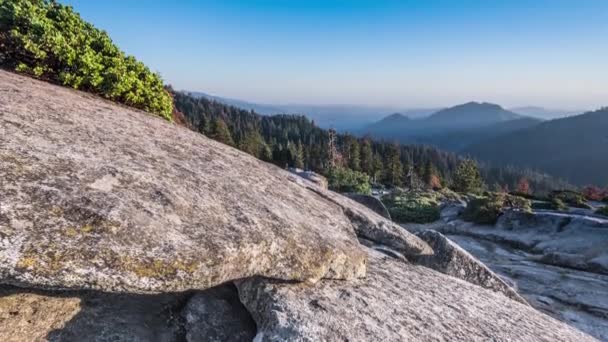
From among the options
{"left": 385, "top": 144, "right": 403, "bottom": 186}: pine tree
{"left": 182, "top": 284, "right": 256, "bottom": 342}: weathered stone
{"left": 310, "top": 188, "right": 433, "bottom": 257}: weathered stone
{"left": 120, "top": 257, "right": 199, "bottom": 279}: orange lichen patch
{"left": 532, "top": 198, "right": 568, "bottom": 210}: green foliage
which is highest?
{"left": 120, "top": 257, "right": 199, "bottom": 279}: orange lichen patch

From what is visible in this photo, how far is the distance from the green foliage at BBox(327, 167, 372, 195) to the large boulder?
160 feet

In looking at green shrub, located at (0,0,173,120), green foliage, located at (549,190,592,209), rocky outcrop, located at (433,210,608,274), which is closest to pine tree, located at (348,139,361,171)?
green foliage, located at (549,190,592,209)

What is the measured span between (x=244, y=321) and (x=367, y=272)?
284 cm

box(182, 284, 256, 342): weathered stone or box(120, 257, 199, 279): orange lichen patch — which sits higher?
box(120, 257, 199, 279): orange lichen patch

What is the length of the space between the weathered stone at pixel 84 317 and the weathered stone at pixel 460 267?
7.44m

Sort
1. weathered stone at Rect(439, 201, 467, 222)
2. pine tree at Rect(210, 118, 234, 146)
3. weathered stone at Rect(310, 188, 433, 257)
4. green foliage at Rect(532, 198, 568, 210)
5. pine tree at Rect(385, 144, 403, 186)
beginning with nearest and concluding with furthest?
weathered stone at Rect(310, 188, 433, 257) < weathered stone at Rect(439, 201, 467, 222) < green foliage at Rect(532, 198, 568, 210) < pine tree at Rect(210, 118, 234, 146) < pine tree at Rect(385, 144, 403, 186)

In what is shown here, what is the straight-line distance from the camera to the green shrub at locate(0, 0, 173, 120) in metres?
9.34

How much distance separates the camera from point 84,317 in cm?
536

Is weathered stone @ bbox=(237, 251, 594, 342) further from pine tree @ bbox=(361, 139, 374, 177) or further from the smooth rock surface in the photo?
pine tree @ bbox=(361, 139, 374, 177)

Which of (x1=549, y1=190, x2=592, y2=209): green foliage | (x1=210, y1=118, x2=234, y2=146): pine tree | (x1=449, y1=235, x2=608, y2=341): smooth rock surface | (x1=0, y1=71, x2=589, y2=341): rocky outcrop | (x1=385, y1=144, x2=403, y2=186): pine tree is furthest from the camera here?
(x1=385, y1=144, x2=403, y2=186): pine tree

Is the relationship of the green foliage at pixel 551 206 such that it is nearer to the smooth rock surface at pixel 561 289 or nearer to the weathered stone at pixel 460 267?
the smooth rock surface at pixel 561 289

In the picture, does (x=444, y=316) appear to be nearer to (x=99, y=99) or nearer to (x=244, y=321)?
(x=244, y=321)

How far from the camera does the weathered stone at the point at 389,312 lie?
541 centimetres

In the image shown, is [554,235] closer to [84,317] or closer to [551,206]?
[551,206]
